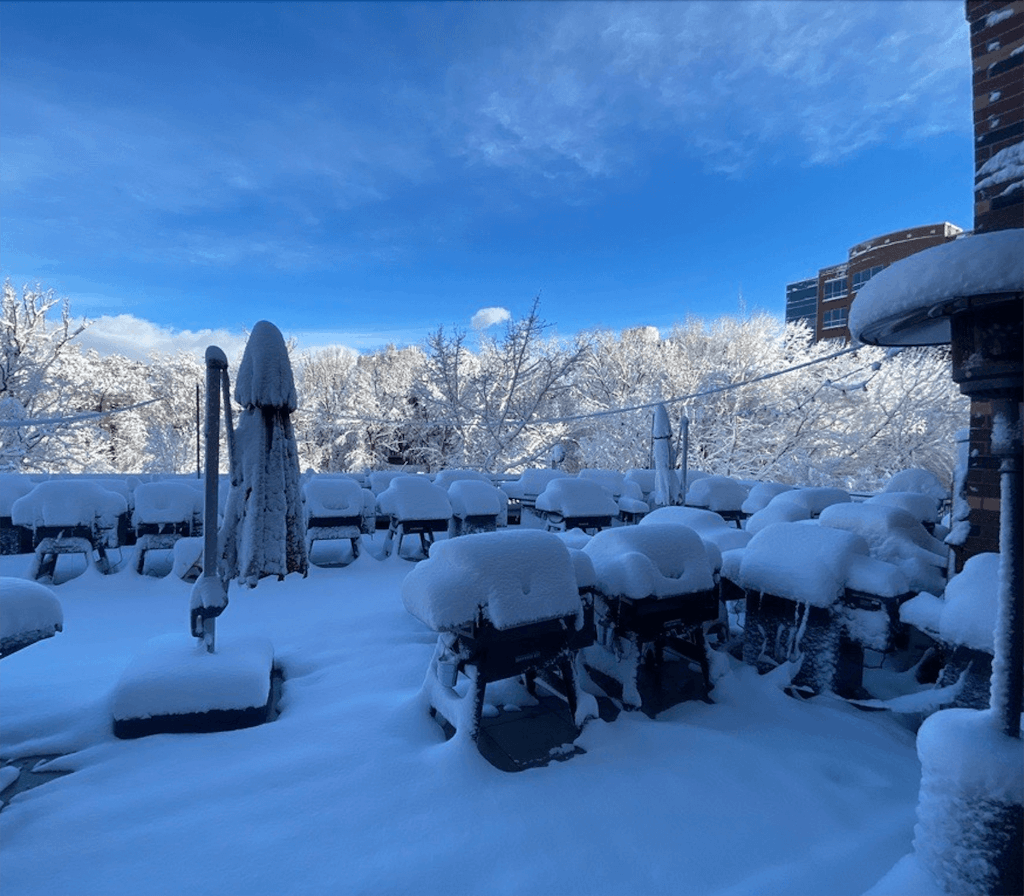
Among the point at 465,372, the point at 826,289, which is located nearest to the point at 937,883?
the point at 465,372

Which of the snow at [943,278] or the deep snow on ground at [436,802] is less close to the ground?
the snow at [943,278]

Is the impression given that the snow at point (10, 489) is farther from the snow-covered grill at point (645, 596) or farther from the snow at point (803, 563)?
the snow at point (803, 563)

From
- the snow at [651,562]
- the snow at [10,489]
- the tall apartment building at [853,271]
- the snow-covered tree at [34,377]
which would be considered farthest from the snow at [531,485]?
the tall apartment building at [853,271]

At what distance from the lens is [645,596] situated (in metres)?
3.25

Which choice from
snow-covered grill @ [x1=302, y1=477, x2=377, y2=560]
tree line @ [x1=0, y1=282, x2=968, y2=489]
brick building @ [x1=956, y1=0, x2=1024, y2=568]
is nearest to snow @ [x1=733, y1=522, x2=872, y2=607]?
brick building @ [x1=956, y1=0, x2=1024, y2=568]

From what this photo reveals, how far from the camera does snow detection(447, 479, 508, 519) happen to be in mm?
7883

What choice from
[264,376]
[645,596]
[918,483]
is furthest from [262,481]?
[918,483]

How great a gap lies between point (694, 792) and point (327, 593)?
4718mm

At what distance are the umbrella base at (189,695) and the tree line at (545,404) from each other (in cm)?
1258

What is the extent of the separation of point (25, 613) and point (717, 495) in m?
8.37

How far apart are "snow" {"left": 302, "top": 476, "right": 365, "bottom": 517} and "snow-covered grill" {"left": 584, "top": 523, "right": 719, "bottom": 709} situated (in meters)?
4.54

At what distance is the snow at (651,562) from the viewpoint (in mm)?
3324

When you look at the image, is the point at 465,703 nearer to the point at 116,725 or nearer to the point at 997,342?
the point at 116,725

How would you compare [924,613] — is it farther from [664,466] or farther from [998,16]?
[664,466]
